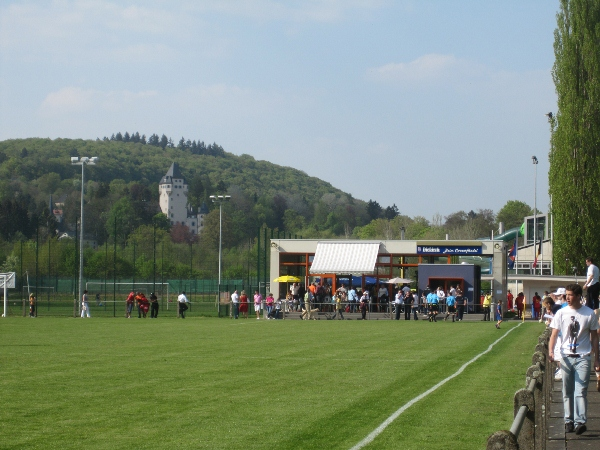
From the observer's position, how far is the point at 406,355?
22.4 meters

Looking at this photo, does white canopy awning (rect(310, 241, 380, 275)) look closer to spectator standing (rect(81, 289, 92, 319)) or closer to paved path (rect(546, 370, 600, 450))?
spectator standing (rect(81, 289, 92, 319))

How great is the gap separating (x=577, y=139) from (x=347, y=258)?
16.6 meters

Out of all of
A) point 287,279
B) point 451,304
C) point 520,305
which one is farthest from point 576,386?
point 287,279

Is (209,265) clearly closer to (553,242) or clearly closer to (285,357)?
(553,242)

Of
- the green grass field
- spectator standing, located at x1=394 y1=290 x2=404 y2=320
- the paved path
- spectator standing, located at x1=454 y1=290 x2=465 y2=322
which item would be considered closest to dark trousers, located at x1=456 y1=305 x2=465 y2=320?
spectator standing, located at x1=454 y1=290 x2=465 y2=322

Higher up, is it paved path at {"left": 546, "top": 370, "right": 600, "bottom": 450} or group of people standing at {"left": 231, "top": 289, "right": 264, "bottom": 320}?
group of people standing at {"left": 231, "top": 289, "right": 264, "bottom": 320}

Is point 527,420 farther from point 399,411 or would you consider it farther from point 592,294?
point 592,294

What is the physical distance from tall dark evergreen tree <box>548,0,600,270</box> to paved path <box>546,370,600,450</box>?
4324cm

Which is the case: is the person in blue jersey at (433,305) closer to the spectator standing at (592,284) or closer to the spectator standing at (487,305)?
the spectator standing at (487,305)

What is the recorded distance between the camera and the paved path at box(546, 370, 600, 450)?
407 inches

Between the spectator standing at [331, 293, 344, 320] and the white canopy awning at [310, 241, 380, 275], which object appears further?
the white canopy awning at [310, 241, 380, 275]

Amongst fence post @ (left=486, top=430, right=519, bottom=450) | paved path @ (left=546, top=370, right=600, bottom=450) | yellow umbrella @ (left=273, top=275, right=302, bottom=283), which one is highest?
yellow umbrella @ (left=273, top=275, right=302, bottom=283)

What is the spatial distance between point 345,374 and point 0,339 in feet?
49.0

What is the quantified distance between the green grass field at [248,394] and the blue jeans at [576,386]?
92cm
